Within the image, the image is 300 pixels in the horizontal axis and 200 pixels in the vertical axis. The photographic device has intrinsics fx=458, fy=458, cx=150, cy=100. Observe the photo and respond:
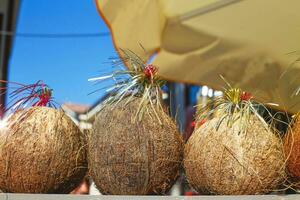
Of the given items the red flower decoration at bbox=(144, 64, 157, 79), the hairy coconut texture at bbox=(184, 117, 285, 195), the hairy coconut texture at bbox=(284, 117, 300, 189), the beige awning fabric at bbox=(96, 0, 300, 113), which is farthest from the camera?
the beige awning fabric at bbox=(96, 0, 300, 113)

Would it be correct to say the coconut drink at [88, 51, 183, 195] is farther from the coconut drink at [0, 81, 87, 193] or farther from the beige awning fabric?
the beige awning fabric

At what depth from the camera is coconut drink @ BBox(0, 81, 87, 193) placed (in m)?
1.72

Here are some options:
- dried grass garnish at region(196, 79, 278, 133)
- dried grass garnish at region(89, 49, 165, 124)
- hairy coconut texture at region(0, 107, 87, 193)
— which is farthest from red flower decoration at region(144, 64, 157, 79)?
hairy coconut texture at region(0, 107, 87, 193)

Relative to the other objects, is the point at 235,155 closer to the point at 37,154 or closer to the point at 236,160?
the point at 236,160

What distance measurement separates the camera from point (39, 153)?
5.63ft

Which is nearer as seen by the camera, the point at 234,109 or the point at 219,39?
the point at 234,109

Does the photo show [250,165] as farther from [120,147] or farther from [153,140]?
[120,147]

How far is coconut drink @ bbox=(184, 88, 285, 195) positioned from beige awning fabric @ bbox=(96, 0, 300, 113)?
0.48 meters

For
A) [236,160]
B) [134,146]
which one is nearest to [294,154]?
[236,160]

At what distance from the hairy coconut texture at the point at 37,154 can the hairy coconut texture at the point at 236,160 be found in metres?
0.48

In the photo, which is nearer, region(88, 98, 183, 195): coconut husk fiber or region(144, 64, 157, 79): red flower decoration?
region(88, 98, 183, 195): coconut husk fiber

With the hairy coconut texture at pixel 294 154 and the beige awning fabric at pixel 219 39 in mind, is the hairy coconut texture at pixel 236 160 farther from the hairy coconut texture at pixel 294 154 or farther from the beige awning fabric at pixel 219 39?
the beige awning fabric at pixel 219 39

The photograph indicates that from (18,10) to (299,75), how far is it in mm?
8821

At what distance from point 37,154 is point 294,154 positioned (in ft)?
3.19
